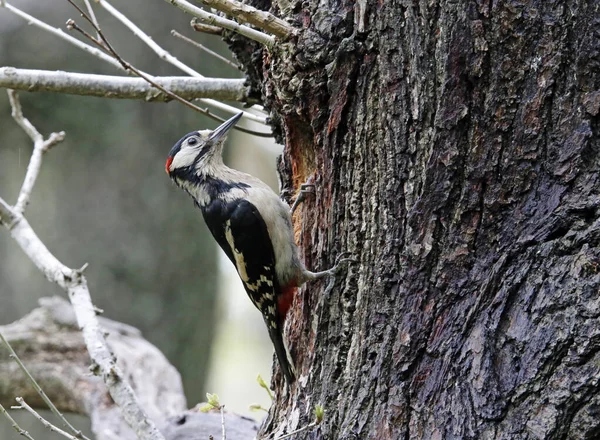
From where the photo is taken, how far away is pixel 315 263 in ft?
9.55

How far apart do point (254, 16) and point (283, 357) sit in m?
1.43

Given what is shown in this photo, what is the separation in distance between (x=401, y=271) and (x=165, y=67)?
222 inches

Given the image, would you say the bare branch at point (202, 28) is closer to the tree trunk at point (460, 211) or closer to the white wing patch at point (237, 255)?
the tree trunk at point (460, 211)

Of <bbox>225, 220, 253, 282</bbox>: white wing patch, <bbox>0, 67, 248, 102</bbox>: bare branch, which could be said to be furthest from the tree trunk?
<bbox>225, 220, 253, 282</bbox>: white wing patch

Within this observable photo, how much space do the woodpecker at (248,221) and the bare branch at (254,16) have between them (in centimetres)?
107

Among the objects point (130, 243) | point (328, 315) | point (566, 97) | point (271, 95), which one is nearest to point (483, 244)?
point (566, 97)

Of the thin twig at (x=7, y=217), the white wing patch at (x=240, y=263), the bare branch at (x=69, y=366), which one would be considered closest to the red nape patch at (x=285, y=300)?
the white wing patch at (x=240, y=263)

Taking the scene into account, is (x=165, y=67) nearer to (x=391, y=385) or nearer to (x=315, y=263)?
(x=315, y=263)

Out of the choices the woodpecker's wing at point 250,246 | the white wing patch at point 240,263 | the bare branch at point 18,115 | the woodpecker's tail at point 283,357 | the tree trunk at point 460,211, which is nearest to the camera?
the tree trunk at point 460,211

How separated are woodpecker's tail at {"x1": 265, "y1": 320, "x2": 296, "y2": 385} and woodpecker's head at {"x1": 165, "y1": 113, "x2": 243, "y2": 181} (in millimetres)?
1199

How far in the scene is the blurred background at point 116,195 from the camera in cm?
700

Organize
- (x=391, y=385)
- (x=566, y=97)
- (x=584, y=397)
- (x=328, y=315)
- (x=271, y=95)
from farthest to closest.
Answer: (x=271, y=95)
(x=328, y=315)
(x=391, y=385)
(x=566, y=97)
(x=584, y=397)

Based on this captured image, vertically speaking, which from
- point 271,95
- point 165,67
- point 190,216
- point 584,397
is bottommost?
point 584,397

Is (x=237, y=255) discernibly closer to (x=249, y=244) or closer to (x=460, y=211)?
(x=249, y=244)
